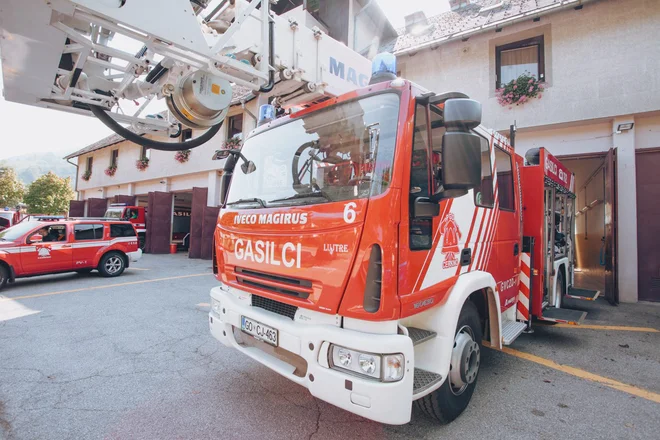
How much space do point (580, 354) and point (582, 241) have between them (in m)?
12.2

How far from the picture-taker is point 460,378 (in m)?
2.53

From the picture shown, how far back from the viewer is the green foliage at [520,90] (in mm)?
8227

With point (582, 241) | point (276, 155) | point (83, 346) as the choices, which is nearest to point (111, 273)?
point (83, 346)

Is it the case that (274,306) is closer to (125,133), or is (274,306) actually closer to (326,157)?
(326,157)

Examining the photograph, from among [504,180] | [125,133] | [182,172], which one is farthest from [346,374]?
[182,172]

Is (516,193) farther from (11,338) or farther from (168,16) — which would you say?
(11,338)

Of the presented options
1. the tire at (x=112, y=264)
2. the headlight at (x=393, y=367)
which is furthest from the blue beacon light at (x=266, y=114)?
the tire at (x=112, y=264)

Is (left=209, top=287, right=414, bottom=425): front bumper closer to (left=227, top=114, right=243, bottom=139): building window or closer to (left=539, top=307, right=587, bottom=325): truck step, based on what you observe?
(left=539, top=307, right=587, bottom=325): truck step

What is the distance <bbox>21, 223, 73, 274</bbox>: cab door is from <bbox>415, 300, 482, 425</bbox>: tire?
8728 mm

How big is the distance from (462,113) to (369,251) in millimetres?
997

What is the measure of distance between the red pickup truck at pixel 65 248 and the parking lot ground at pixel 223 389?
8.77 feet

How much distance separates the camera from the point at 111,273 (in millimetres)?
8812

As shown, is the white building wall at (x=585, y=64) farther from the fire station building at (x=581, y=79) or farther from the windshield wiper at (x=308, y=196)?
the windshield wiper at (x=308, y=196)

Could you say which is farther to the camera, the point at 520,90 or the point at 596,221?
the point at 596,221
